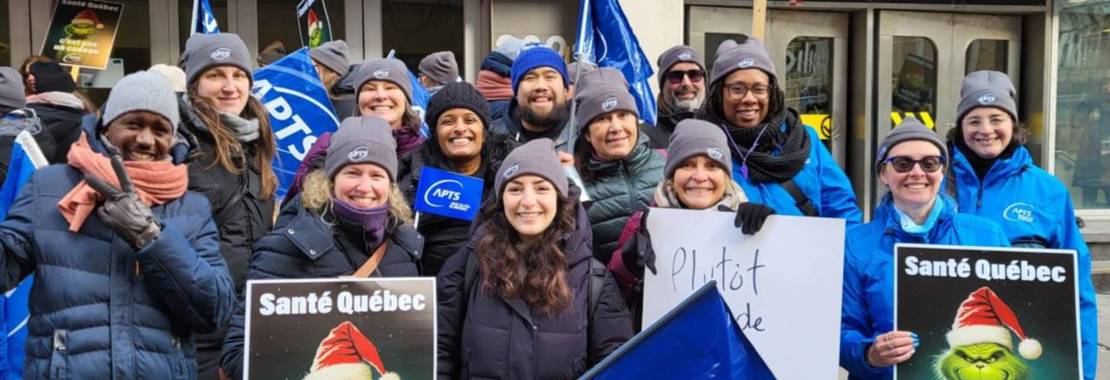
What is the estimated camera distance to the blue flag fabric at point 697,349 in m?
1.92

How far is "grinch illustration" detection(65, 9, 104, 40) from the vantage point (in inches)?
328

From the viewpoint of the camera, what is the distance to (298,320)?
3035 mm

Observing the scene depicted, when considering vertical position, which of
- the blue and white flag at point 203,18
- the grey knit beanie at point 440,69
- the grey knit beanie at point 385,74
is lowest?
the grey knit beanie at point 385,74

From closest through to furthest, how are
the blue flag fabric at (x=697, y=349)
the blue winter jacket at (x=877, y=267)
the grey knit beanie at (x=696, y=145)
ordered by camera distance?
the blue flag fabric at (x=697, y=349)
the blue winter jacket at (x=877, y=267)
the grey knit beanie at (x=696, y=145)

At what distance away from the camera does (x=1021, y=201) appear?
4.21 metres

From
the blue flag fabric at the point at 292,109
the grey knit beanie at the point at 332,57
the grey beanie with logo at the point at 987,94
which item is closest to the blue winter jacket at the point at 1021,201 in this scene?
the grey beanie with logo at the point at 987,94

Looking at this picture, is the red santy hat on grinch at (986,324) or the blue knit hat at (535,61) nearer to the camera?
the red santy hat on grinch at (986,324)

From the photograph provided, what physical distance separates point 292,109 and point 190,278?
2.42 m

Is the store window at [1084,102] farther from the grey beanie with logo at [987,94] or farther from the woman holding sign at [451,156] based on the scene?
the woman holding sign at [451,156]

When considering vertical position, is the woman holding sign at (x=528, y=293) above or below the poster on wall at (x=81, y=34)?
below

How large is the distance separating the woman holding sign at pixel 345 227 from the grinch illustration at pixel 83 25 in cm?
545

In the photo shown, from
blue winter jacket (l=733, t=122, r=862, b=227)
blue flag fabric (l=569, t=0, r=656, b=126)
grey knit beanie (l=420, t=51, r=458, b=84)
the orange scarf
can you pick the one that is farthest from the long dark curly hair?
grey knit beanie (l=420, t=51, r=458, b=84)

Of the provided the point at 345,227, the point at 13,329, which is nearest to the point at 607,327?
the point at 345,227

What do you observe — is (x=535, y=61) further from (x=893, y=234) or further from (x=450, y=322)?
(x=893, y=234)
